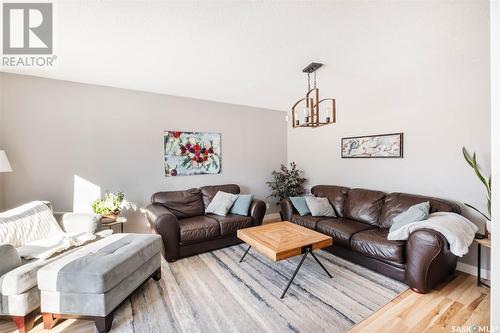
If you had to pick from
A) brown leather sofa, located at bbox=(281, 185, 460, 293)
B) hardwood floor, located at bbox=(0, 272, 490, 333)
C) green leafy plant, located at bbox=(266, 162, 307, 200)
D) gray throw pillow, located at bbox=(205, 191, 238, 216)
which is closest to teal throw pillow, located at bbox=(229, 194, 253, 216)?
gray throw pillow, located at bbox=(205, 191, 238, 216)

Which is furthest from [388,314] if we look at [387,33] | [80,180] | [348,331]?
[80,180]

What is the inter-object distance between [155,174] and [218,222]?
144 cm

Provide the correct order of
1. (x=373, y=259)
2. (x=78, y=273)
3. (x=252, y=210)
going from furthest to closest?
(x=252, y=210), (x=373, y=259), (x=78, y=273)

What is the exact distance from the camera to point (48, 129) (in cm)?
298

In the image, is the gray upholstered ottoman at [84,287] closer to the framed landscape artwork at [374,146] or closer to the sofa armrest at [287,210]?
the sofa armrest at [287,210]

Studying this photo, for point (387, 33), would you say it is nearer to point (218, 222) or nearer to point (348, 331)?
point (348, 331)

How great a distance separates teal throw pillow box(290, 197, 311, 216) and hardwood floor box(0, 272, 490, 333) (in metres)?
1.64

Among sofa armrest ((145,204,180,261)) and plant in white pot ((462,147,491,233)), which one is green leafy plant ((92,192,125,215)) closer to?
sofa armrest ((145,204,180,261))

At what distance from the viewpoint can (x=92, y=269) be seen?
1.68 metres

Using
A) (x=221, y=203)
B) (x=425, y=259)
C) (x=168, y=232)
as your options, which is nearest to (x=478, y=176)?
(x=425, y=259)

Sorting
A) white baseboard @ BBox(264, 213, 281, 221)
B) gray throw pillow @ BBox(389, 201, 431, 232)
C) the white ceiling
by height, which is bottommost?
white baseboard @ BBox(264, 213, 281, 221)

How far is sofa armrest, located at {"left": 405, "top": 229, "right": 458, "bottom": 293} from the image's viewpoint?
6.68 feet

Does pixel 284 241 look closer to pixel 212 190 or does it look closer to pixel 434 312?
pixel 434 312

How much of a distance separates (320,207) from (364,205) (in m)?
0.63
